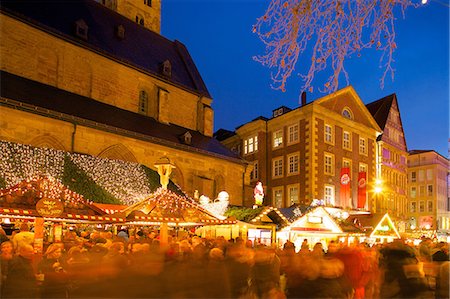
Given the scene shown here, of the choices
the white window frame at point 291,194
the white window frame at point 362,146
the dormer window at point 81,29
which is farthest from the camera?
the white window frame at point 362,146

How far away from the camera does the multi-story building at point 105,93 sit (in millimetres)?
20266

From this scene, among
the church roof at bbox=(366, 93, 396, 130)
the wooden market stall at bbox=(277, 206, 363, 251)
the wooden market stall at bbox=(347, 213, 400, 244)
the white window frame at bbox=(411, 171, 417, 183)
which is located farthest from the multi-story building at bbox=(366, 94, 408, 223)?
the wooden market stall at bbox=(277, 206, 363, 251)

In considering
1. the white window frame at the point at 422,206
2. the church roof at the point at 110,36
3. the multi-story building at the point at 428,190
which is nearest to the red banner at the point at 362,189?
the church roof at the point at 110,36

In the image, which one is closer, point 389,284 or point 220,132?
point 389,284

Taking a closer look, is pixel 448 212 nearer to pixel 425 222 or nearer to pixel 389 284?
pixel 425 222

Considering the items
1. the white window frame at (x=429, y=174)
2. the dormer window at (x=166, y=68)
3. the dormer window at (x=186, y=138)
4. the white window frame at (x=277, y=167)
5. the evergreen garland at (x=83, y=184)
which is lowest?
the evergreen garland at (x=83, y=184)

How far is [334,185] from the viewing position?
34.2 metres

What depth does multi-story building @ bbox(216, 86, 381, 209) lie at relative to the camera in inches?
1293

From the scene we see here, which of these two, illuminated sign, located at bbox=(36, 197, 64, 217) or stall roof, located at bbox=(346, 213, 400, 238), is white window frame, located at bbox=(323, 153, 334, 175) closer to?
stall roof, located at bbox=(346, 213, 400, 238)

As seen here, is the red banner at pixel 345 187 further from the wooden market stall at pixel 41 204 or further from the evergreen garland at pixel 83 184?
the wooden market stall at pixel 41 204

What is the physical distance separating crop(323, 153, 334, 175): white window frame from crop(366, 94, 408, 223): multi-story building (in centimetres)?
599

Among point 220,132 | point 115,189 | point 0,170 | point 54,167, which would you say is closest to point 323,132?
point 220,132

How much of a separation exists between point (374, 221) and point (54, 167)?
15.3 m

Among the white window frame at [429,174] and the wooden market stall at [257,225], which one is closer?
the wooden market stall at [257,225]
